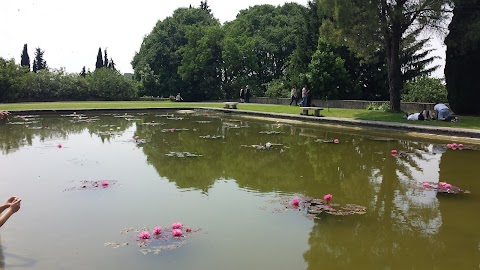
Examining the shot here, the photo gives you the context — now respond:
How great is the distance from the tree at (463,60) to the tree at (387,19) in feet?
3.07

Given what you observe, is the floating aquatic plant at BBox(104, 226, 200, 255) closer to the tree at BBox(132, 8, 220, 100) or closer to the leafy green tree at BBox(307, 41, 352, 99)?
the leafy green tree at BBox(307, 41, 352, 99)

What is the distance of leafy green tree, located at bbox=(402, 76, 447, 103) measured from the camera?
23922 millimetres

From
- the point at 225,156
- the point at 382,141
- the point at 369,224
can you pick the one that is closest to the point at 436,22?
the point at 382,141

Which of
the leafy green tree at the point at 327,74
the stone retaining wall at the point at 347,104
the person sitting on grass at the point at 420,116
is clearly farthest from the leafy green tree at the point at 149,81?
the person sitting on grass at the point at 420,116

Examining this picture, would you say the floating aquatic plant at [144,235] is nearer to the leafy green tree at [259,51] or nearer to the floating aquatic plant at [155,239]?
the floating aquatic plant at [155,239]

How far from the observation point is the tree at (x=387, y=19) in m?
19.2

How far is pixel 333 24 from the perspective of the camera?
2228 cm

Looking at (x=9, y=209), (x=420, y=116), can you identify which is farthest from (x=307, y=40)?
(x=9, y=209)

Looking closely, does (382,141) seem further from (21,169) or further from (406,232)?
(21,169)

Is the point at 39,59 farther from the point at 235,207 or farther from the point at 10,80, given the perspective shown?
the point at 235,207

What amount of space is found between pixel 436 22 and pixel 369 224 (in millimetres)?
17419

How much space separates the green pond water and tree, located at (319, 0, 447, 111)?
30.3ft

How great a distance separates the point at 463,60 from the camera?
20109 millimetres

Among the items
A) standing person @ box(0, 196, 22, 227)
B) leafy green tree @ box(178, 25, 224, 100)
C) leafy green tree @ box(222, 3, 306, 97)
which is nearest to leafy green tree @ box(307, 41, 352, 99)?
leafy green tree @ box(222, 3, 306, 97)
